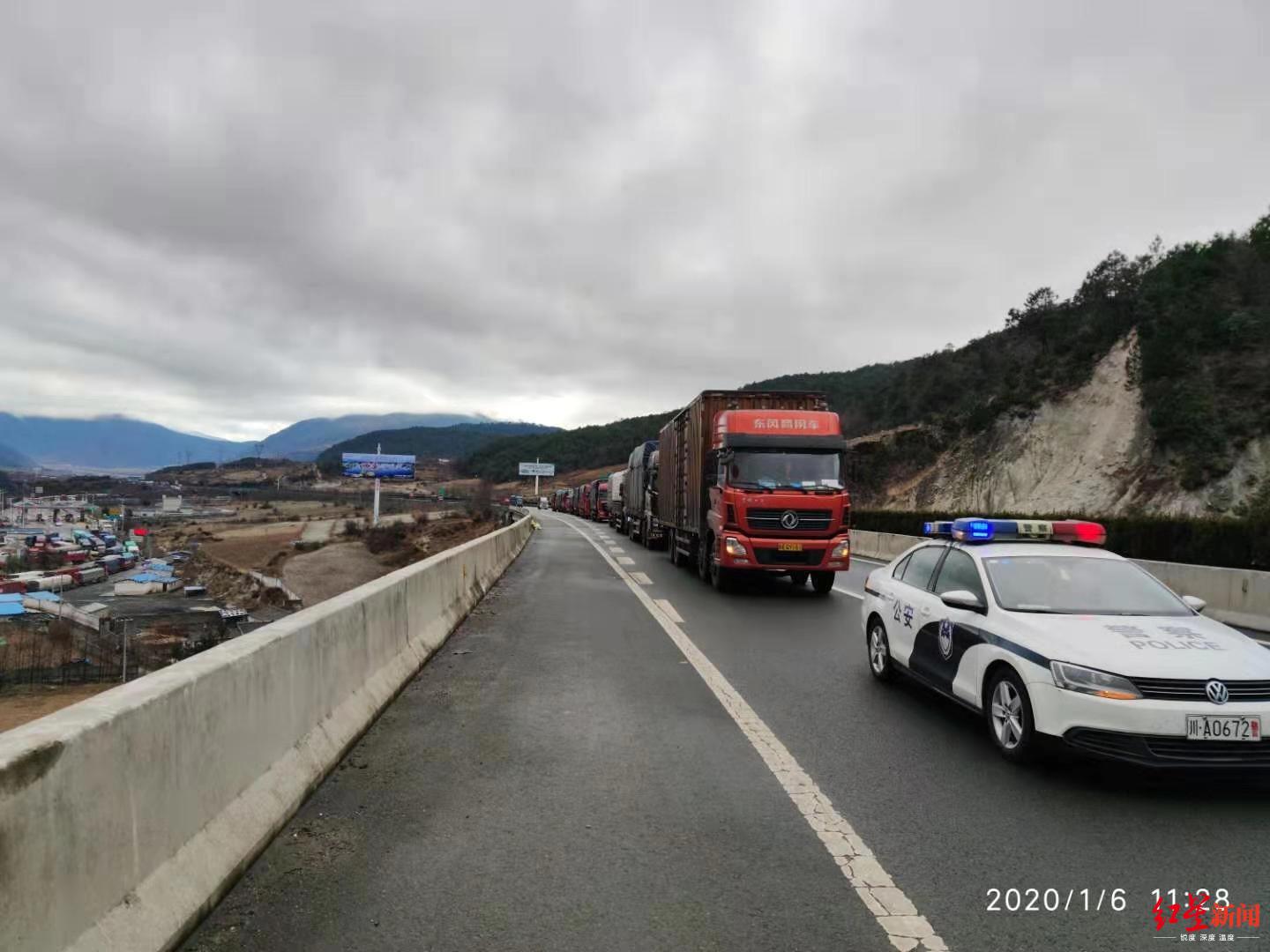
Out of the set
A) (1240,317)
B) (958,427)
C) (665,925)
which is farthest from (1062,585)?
(958,427)

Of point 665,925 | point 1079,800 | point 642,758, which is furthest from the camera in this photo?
point 642,758

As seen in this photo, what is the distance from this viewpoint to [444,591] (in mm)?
10602

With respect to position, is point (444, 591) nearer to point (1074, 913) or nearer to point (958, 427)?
point (1074, 913)

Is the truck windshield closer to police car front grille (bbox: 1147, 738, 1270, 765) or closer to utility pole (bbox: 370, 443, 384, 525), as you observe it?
police car front grille (bbox: 1147, 738, 1270, 765)

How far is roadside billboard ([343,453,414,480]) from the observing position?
85000 millimetres

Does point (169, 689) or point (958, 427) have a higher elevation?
point (958, 427)

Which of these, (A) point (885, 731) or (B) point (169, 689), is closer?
(B) point (169, 689)

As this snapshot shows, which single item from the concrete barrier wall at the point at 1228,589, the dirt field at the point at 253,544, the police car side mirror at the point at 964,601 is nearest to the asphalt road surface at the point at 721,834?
the police car side mirror at the point at 964,601

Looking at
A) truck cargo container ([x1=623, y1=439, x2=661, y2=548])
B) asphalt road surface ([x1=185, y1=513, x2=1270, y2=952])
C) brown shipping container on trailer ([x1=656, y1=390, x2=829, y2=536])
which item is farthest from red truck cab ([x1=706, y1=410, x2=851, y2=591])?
truck cargo container ([x1=623, y1=439, x2=661, y2=548])

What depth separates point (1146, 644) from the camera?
508cm

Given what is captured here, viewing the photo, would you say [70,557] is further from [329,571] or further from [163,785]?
[163,785]

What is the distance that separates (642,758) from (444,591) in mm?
5692

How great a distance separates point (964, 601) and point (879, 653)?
2.07 meters

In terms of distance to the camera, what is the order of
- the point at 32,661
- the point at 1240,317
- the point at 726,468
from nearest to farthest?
the point at 726,468
the point at 32,661
the point at 1240,317
